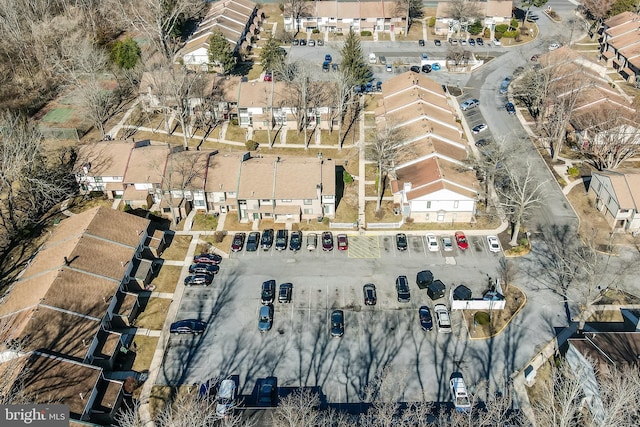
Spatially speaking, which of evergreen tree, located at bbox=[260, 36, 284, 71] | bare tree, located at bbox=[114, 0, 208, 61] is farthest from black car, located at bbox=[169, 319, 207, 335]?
bare tree, located at bbox=[114, 0, 208, 61]

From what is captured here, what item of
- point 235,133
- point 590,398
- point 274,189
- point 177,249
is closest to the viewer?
point 590,398

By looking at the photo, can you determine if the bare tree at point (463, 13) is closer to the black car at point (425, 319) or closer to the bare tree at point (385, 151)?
the bare tree at point (385, 151)

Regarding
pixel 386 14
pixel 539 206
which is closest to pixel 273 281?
pixel 539 206

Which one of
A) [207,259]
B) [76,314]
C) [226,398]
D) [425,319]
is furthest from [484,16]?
[76,314]

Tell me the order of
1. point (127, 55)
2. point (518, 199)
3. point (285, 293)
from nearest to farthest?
point (285, 293) → point (518, 199) → point (127, 55)

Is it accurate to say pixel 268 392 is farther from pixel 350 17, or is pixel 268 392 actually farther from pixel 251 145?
pixel 350 17
